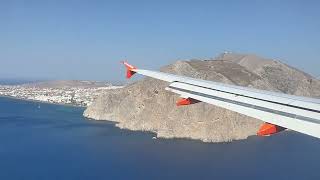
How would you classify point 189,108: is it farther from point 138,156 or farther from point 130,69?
point 130,69

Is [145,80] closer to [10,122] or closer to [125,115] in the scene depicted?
[125,115]

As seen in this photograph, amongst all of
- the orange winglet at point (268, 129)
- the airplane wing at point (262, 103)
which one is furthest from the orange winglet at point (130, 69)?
the orange winglet at point (268, 129)

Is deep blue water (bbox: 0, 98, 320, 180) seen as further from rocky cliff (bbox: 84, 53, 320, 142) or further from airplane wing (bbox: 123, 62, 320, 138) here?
airplane wing (bbox: 123, 62, 320, 138)

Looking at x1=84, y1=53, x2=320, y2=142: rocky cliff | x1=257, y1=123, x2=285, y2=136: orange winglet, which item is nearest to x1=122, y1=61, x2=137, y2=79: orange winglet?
x1=257, y1=123, x2=285, y2=136: orange winglet

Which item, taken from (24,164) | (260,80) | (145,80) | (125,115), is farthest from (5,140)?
(260,80)

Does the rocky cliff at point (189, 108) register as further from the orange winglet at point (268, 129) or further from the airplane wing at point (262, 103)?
the orange winglet at point (268, 129)
